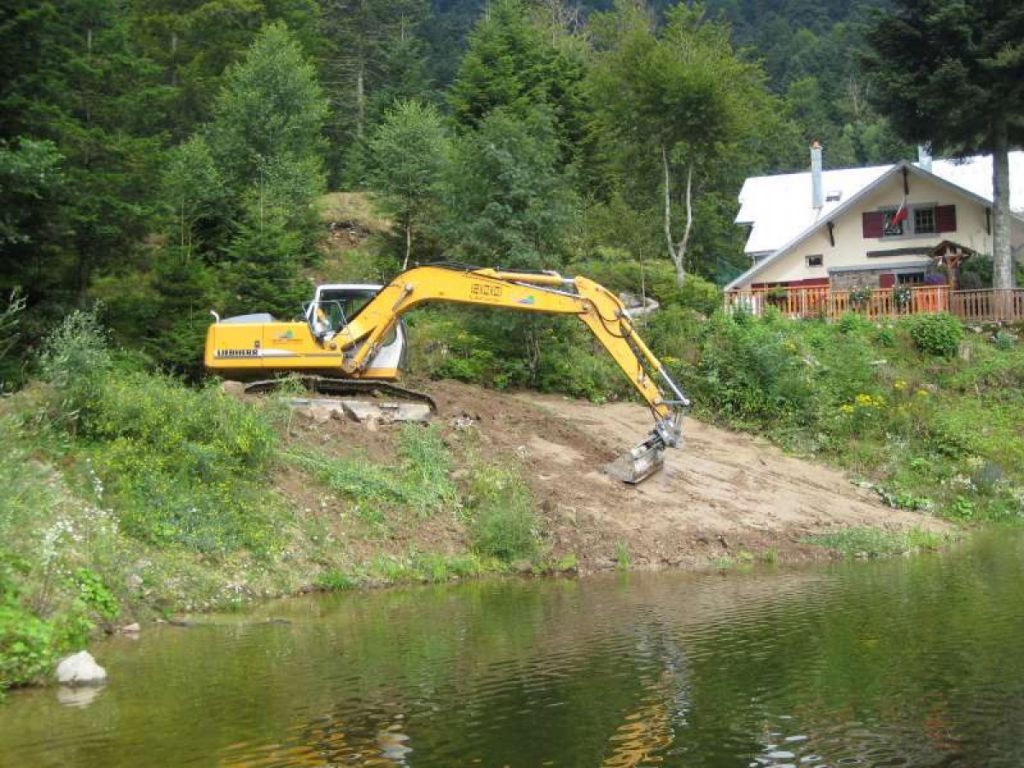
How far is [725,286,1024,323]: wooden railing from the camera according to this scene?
4006 cm

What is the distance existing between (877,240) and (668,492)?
2515 centimetres

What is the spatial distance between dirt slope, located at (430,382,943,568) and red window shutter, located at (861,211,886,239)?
59.9 ft

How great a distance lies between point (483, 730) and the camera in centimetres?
1120

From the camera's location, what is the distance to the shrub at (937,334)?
123 feet

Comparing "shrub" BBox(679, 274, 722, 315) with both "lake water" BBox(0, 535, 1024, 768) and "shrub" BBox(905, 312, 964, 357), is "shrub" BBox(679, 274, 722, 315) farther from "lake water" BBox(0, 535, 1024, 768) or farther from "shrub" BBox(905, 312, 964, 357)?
"lake water" BBox(0, 535, 1024, 768)

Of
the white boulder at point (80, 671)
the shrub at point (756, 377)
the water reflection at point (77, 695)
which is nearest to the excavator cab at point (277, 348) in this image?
the shrub at point (756, 377)

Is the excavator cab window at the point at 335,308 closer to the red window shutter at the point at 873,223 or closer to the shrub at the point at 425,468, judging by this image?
the shrub at the point at 425,468

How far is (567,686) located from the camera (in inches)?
506

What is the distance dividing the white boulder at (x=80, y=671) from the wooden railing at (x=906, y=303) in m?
29.3

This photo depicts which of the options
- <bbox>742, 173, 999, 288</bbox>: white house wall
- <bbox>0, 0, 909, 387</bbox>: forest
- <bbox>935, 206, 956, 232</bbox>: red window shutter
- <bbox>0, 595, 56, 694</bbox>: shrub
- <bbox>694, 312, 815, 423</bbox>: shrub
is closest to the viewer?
<bbox>0, 595, 56, 694</bbox>: shrub

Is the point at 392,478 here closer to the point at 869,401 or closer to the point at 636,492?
the point at 636,492

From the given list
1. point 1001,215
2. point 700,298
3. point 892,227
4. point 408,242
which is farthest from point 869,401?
point 408,242

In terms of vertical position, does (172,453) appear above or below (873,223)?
below

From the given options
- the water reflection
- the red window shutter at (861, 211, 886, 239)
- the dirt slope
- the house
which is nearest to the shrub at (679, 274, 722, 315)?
the house
